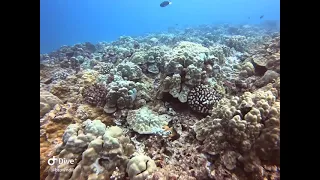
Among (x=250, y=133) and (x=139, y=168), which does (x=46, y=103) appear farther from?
(x=250, y=133)

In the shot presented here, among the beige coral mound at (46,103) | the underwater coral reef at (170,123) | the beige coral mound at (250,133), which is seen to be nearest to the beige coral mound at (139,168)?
the underwater coral reef at (170,123)

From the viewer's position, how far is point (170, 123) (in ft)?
12.3

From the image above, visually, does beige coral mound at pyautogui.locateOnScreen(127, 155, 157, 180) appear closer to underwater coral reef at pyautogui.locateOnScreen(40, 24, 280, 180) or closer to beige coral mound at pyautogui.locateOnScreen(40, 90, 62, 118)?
underwater coral reef at pyautogui.locateOnScreen(40, 24, 280, 180)

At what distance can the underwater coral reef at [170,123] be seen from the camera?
8.49 feet

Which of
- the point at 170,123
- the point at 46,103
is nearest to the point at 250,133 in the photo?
the point at 170,123

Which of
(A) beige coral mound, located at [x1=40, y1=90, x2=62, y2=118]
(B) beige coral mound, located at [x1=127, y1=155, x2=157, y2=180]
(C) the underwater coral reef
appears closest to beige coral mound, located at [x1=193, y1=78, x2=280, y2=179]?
(C) the underwater coral reef

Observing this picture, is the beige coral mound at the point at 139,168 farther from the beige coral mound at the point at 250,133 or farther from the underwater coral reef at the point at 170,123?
the beige coral mound at the point at 250,133

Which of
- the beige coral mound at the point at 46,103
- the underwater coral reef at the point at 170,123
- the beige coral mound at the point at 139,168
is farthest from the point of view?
the beige coral mound at the point at 46,103
